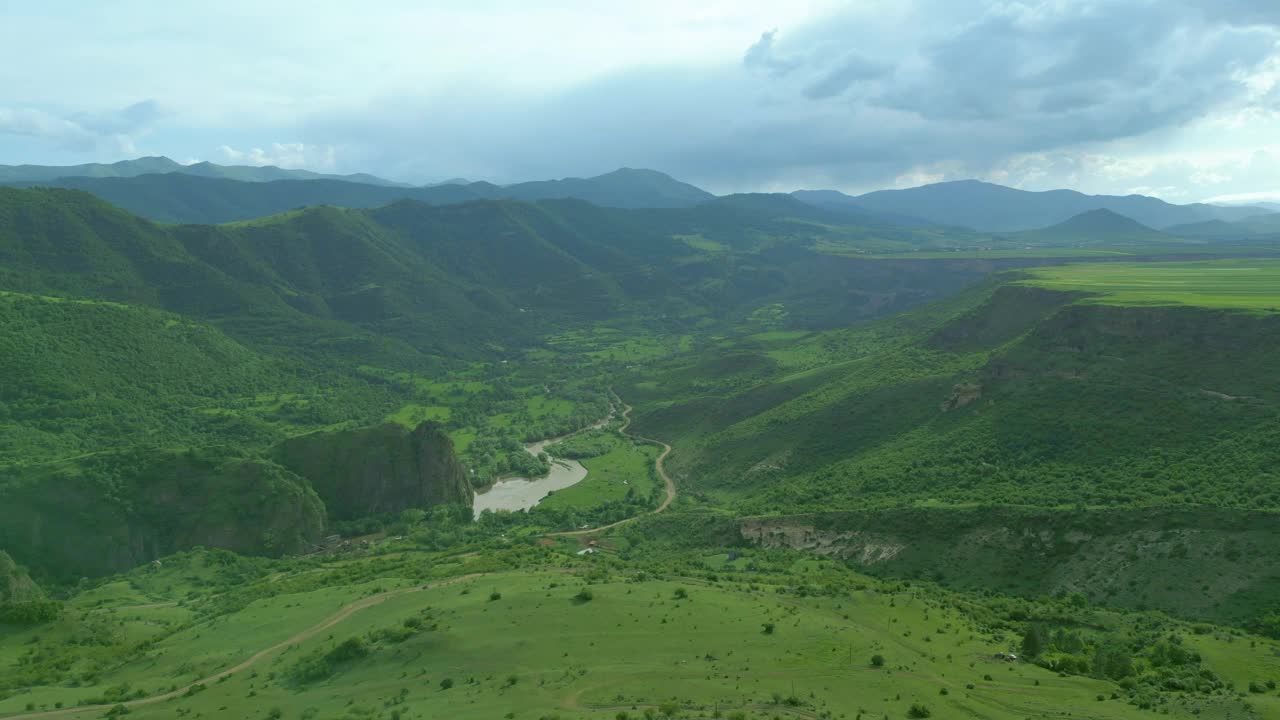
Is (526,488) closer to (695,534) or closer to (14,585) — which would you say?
(695,534)

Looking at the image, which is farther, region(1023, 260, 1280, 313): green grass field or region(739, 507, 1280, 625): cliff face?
region(1023, 260, 1280, 313): green grass field

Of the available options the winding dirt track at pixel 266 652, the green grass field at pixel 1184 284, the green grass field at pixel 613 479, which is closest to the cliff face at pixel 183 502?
the green grass field at pixel 613 479

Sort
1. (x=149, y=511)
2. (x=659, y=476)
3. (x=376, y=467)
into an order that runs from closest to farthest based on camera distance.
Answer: (x=149, y=511) < (x=376, y=467) < (x=659, y=476)

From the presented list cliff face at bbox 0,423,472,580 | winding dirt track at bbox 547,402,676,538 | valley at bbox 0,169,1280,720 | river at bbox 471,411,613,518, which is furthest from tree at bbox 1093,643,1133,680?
cliff face at bbox 0,423,472,580

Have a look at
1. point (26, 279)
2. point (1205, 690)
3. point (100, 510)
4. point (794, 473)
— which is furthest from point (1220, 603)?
point (26, 279)

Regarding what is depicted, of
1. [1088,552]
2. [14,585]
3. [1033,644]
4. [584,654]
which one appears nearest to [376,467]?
[14,585]

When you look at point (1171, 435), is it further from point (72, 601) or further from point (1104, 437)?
point (72, 601)

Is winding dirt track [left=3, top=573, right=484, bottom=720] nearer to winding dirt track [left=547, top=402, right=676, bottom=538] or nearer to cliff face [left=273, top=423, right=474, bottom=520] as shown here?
winding dirt track [left=547, top=402, right=676, bottom=538]
